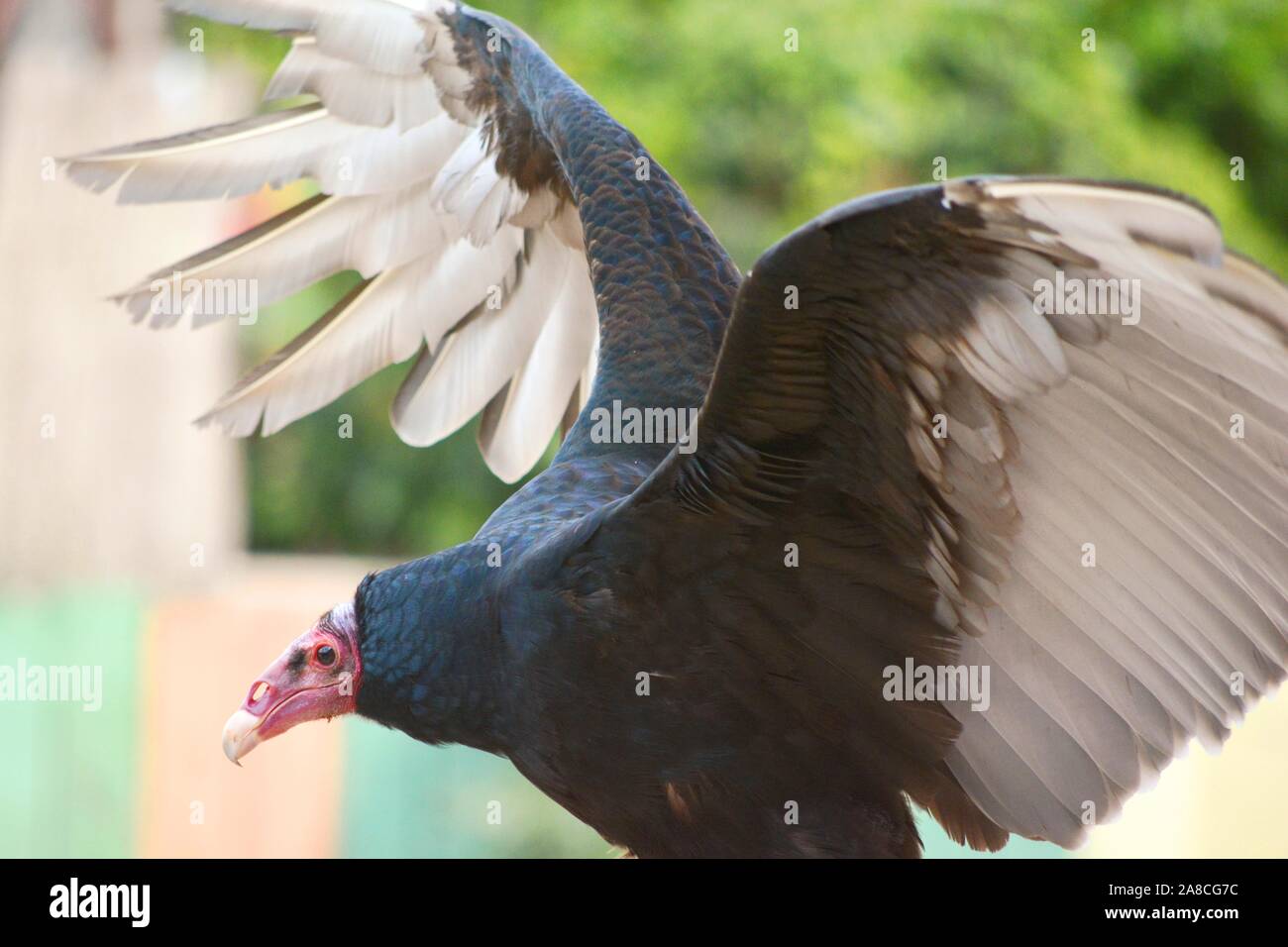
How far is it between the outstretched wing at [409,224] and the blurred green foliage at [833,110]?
13.2ft

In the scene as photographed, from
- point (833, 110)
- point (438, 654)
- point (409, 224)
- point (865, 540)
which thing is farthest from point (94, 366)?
point (865, 540)

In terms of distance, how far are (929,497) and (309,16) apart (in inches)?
73.8

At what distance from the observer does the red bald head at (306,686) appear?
7.77ft

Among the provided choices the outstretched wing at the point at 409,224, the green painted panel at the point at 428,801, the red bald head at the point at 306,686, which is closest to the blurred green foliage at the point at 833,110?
the green painted panel at the point at 428,801

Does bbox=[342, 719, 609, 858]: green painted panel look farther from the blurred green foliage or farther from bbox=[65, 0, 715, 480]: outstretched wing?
the blurred green foliage

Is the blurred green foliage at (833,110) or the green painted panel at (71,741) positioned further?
the blurred green foliage at (833,110)

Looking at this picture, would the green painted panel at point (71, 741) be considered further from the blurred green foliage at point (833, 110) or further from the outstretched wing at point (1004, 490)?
the outstretched wing at point (1004, 490)

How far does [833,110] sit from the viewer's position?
23.5 ft

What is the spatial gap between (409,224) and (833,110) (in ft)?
14.1

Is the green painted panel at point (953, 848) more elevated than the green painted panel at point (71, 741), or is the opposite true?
the green painted panel at point (71, 741)

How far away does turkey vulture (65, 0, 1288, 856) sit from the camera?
67.2 inches

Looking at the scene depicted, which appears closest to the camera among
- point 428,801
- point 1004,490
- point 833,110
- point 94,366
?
point 1004,490

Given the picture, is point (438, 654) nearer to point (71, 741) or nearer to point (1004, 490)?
point (1004, 490)

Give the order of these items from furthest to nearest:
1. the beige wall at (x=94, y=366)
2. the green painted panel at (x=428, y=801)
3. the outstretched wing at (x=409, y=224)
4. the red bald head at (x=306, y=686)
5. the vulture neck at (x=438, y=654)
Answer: the beige wall at (x=94, y=366), the green painted panel at (x=428, y=801), the outstretched wing at (x=409, y=224), the red bald head at (x=306, y=686), the vulture neck at (x=438, y=654)
